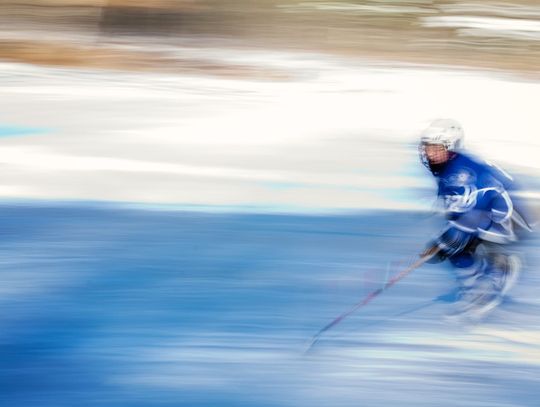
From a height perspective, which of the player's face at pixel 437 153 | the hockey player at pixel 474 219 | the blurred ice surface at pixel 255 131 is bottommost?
the blurred ice surface at pixel 255 131

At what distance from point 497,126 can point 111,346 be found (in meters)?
7.51

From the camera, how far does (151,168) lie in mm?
9586

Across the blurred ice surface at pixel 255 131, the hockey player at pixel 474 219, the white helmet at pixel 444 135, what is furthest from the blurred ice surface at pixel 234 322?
the blurred ice surface at pixel 255 131

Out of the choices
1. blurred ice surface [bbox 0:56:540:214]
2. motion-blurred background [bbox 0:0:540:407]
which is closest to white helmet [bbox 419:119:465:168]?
motion-blurred background [bbox 0:0:540:407]

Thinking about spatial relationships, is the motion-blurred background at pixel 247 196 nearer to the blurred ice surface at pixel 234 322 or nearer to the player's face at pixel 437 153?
the blurred ice surface at pixel 234 322

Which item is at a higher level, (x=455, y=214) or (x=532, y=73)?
(x=455, y=214)

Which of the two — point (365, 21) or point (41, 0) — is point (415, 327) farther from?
point (41, 0)

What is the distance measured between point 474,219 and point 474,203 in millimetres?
79

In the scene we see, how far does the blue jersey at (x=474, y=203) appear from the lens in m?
4.83

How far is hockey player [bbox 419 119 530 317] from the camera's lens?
484 centimetres

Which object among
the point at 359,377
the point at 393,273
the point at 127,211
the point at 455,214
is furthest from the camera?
the point at 127,211

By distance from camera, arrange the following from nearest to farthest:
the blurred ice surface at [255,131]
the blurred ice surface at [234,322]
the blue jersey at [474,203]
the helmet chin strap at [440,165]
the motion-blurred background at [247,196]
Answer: the blurred ice surface at [234,322], the motion-blurred background at [247,196], the blue jersey at [474,203], the helmet chin strap at [440,165], the blurred ice surface at [255,131]

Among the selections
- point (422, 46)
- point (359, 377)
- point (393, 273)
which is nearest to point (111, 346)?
point (359, 377)

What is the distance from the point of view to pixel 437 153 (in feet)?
16.2
